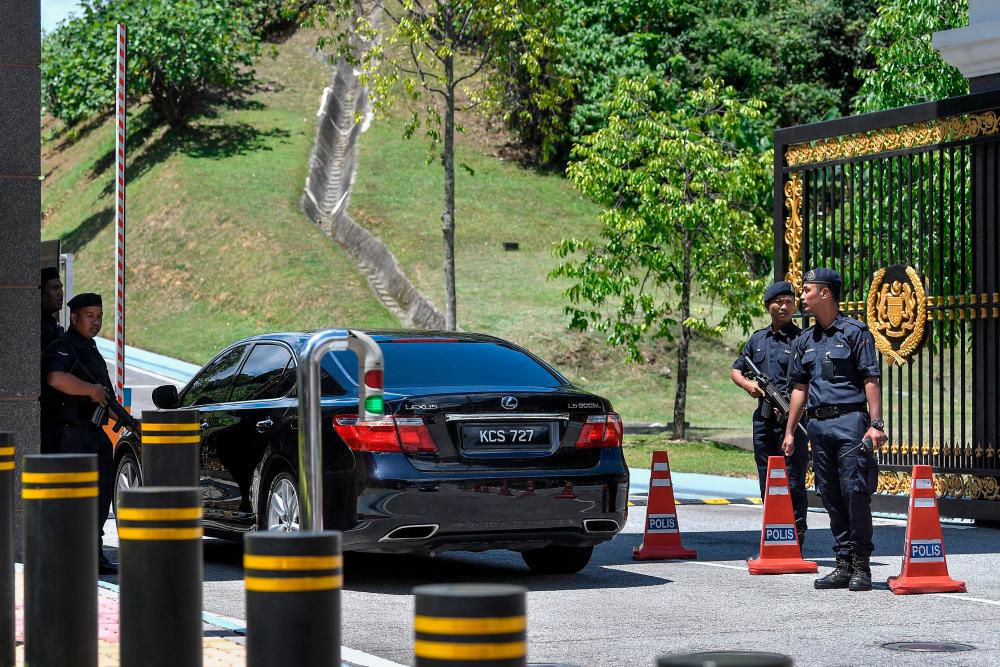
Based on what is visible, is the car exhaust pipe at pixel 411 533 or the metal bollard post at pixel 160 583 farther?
the car exhaust pipe at pixel 411 533

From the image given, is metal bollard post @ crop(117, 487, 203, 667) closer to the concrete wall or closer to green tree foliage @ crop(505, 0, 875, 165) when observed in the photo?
the concrete wall

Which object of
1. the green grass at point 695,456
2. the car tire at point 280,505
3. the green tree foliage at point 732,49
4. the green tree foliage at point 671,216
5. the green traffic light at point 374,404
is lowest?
the green grass at point 695,456

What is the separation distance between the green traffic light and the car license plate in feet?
6.83

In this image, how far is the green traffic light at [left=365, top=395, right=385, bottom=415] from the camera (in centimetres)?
737

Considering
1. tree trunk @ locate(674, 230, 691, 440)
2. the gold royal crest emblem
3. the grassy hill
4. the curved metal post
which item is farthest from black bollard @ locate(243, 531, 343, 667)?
the grassy hill

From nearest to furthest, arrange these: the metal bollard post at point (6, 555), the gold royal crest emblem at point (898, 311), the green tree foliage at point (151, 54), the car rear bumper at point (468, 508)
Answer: the metal bollard post at point (6, 555)
the car rear bumper at point (468, 508)
the gold royal crest emblem at point (898, 311)
the green tree foliage at point (151, 54)

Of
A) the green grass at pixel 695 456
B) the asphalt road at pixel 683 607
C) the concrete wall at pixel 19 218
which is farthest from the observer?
the green grass at pixel 695 456

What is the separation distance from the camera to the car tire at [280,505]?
9766 millimetres

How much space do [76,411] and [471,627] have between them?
22.6 ft

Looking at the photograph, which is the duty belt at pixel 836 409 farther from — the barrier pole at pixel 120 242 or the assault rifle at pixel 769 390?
the barrier pole at pixel 120 242

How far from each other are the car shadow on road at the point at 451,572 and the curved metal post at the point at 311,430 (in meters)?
2.55

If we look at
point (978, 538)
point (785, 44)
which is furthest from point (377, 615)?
point (785, 44)

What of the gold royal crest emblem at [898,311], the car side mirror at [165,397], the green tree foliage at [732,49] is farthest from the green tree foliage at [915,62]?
the green tree foliage at [732,49]

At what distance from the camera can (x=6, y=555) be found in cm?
713
